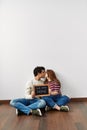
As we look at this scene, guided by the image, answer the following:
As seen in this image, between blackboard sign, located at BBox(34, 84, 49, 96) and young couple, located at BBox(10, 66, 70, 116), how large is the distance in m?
0.06

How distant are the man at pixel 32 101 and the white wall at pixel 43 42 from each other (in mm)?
351

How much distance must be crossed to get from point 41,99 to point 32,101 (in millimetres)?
166

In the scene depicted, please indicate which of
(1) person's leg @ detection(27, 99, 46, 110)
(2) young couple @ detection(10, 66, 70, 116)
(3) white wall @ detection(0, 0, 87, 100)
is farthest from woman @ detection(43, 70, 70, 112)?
(3) white wall @ detection(0, 0, 87, 100)

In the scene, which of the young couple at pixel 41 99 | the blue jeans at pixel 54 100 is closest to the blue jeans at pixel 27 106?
the young couple at pixel 41 99

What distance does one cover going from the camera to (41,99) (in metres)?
3.42

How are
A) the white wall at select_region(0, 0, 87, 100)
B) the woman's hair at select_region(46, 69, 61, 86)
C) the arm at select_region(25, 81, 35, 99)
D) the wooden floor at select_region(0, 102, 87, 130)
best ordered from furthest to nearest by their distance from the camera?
the white wall at select_region(0, 0, 87, 100)
the woman's hair at select_region(46, 69, 61, 86)
the arm at select_region(25, 81, 35, 99)
the wooden floor at select_region(0, 102, 87, 130)

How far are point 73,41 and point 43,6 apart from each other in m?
0.80

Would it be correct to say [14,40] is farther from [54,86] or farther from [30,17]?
[54,86]

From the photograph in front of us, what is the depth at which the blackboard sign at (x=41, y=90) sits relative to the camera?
3668mm

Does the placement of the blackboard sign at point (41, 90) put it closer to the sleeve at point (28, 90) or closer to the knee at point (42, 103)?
the sleeve at point (28, 90)

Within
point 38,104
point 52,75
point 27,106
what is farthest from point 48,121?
point 52,75

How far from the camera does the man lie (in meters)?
3.19

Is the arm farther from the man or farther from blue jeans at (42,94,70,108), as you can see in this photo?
blue jeans at (42,94,70,108)

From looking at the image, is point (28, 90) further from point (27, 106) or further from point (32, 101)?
point (27, 106)
